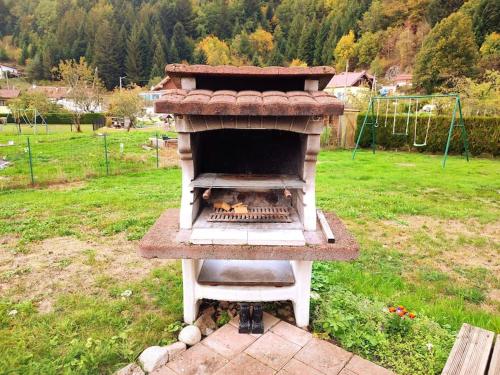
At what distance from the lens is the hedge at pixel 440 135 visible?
42.9 ft

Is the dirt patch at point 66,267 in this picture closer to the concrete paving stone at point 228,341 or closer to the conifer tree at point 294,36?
the concrete paving stone at point 228,341

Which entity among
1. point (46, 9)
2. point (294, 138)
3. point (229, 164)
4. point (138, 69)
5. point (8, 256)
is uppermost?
point (46, 9)

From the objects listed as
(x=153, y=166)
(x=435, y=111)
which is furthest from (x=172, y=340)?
(x=435, y=111)

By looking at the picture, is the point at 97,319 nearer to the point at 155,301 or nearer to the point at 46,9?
the point at 155,301

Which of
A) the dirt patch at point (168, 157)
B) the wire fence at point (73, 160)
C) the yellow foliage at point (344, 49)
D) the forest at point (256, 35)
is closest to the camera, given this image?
the wire fence at point (73, 160)

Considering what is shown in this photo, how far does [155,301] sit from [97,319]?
51cm

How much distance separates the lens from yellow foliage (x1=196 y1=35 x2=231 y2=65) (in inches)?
2231

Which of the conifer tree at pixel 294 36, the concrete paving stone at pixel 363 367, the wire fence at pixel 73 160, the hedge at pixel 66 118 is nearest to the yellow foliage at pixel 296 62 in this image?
the conifer tree at pixel 294 36

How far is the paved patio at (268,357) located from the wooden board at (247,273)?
36 cm

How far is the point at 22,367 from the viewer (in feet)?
7.29

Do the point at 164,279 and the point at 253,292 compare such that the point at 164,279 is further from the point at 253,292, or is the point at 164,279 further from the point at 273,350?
the point at 273,350

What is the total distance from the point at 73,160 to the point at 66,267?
319 inches

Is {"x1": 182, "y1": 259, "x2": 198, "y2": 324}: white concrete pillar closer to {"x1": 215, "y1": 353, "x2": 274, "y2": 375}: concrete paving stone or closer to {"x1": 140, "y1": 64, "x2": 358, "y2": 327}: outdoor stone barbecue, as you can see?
{"x1": 140, "y1": 64, "x2": 358, "y2": 327}: outdoor stone barbecue

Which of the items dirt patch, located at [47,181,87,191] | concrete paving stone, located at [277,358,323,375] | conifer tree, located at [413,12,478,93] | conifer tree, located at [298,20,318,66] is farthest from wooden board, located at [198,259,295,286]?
conifer tree, located at [298,20,318,66]
